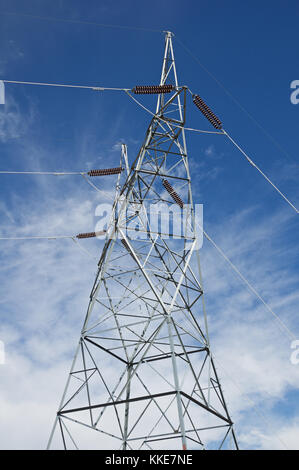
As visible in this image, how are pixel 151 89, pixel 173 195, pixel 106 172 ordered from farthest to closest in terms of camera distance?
pixel 106 172
pixel 173 195
pixel 151 89

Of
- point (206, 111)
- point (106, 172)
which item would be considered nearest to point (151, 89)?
point (206, 111)

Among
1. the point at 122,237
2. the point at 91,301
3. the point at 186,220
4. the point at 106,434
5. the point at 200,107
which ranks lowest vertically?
the point at 106,434

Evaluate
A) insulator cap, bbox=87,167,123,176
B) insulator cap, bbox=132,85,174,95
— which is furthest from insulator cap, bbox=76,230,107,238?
insulator cap, bbox=132,85,174,95

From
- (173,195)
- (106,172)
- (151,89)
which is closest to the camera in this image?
(151,89)

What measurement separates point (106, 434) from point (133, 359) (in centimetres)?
358

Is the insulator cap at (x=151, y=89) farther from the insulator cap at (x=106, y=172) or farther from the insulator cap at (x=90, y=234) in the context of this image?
the insulator cap at (x=90, y=234)

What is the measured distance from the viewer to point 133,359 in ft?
62.8

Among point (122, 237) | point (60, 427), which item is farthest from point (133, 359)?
point (122, 237)

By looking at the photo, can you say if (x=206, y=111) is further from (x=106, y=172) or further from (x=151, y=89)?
(x=106, y=172)

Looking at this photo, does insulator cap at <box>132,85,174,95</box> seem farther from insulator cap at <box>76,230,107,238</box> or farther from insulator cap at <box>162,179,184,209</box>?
insulator cap at <box>76,230,107,238</box>

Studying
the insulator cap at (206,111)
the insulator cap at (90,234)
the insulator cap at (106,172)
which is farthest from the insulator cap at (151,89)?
the insulator cap at (90,234)

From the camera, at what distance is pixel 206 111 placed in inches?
733

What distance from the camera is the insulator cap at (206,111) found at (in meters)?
18.5
